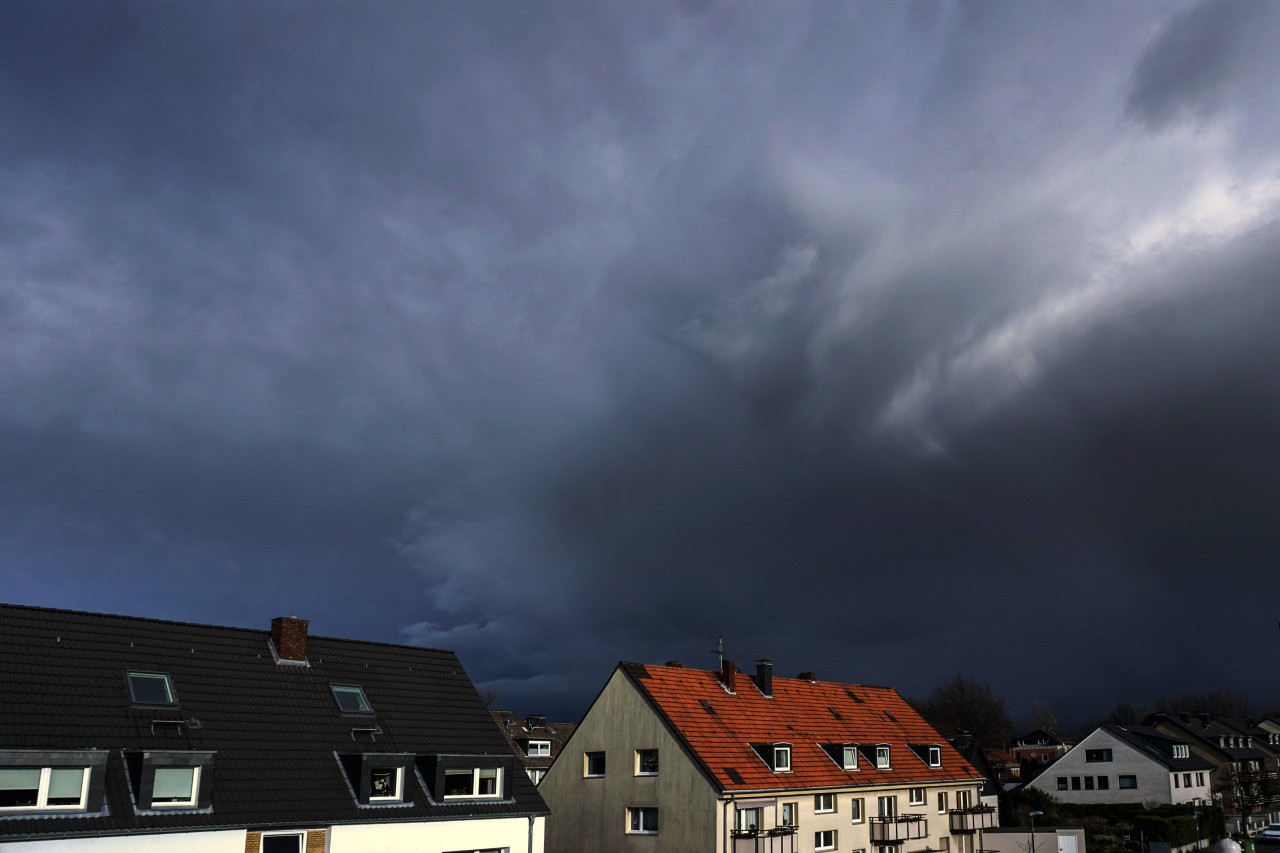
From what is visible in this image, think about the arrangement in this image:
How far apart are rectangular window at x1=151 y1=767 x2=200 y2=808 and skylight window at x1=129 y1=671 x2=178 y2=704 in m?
3.20

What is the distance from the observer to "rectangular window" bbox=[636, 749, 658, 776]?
1951 inches

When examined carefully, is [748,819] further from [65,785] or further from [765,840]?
[65,785]

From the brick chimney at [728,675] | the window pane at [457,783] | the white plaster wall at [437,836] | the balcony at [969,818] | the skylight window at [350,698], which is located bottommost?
the balcony at [969,818]

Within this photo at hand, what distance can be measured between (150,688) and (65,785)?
495 centimetres

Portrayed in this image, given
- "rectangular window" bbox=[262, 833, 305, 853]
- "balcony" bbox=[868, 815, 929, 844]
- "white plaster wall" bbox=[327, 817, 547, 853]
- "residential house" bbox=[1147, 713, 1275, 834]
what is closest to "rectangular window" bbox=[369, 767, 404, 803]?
"white plaster wall" bbox=[327, 817, 547, 853]

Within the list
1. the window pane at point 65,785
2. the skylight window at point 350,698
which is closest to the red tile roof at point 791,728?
the skylight window at point 350,698

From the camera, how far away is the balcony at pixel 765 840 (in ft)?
151

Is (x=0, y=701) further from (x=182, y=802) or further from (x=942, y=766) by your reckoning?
(x=942, y=766)

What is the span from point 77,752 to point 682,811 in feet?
90.8

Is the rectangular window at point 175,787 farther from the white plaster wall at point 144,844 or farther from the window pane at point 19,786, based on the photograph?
the window pane at point 19,786

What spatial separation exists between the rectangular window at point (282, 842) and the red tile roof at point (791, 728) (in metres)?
20.5

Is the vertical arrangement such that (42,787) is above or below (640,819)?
above

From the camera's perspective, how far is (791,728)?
56312 mm

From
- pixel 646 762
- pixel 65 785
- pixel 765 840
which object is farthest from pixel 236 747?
pixel 765 840
